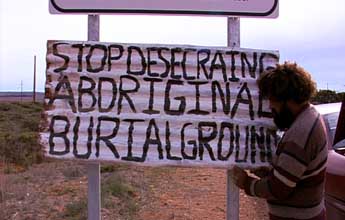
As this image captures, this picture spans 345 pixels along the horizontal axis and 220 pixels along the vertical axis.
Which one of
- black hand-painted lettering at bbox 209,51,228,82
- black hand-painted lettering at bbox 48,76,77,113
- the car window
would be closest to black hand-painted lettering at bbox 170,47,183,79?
black hand-painted lettering at bbox 209,51,228,82

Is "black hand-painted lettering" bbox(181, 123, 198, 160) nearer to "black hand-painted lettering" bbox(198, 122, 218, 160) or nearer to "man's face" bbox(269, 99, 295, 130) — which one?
"black hand-painted lettering" bbox(198, 122, 218, 160)

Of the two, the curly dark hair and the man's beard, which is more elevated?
the curly dark hair

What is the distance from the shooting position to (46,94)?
15.0ft

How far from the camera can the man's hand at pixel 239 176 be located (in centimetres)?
420

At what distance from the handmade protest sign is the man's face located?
24.8 inches

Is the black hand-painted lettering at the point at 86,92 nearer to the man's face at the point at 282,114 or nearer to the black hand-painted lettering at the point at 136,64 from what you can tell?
the black hand-painted lettering at the point at 136,64

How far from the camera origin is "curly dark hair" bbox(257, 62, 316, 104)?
384 cm

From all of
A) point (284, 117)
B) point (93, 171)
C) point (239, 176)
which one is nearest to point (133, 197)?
point (93, 171)

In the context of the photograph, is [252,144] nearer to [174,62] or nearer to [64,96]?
[174,62]

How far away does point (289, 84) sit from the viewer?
3850 mm

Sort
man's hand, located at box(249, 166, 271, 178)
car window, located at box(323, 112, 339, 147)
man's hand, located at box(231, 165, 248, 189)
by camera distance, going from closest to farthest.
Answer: man's hand, located at box(231, 165, 248, 189) → man's hand, located at box(249, 166, 271, 178) → car window, located at box(323, 112, 339, 147)

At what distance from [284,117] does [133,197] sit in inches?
380

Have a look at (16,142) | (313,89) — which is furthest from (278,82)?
(16,142)

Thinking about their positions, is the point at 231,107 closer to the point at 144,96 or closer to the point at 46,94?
the point at 144,96
